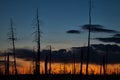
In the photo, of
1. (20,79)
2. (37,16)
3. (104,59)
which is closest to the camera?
(20,79)

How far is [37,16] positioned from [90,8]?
10.9m

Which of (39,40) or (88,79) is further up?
(39,40)

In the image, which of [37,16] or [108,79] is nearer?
[108,79]

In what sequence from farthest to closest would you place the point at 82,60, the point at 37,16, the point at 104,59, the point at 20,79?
the point at 104,59 → the point at 82,60 → the point at 37,16 → the point at 20,79

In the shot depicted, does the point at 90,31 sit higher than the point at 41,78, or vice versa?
the point at 90,31

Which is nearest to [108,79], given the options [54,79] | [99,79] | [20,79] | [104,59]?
[99,79]

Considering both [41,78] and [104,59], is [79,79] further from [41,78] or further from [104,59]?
[104,59]

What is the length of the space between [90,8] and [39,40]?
12239 mm

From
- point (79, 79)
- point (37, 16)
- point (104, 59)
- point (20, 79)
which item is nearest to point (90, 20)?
point (37, 16)

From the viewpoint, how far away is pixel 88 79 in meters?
71.1

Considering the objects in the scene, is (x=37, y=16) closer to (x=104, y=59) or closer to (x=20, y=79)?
(x=20, y=79)

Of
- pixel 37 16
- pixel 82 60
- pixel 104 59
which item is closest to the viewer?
pixel 37 16

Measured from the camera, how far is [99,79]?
70.2 meters

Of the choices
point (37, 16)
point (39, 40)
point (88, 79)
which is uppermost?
point (37, 16)
